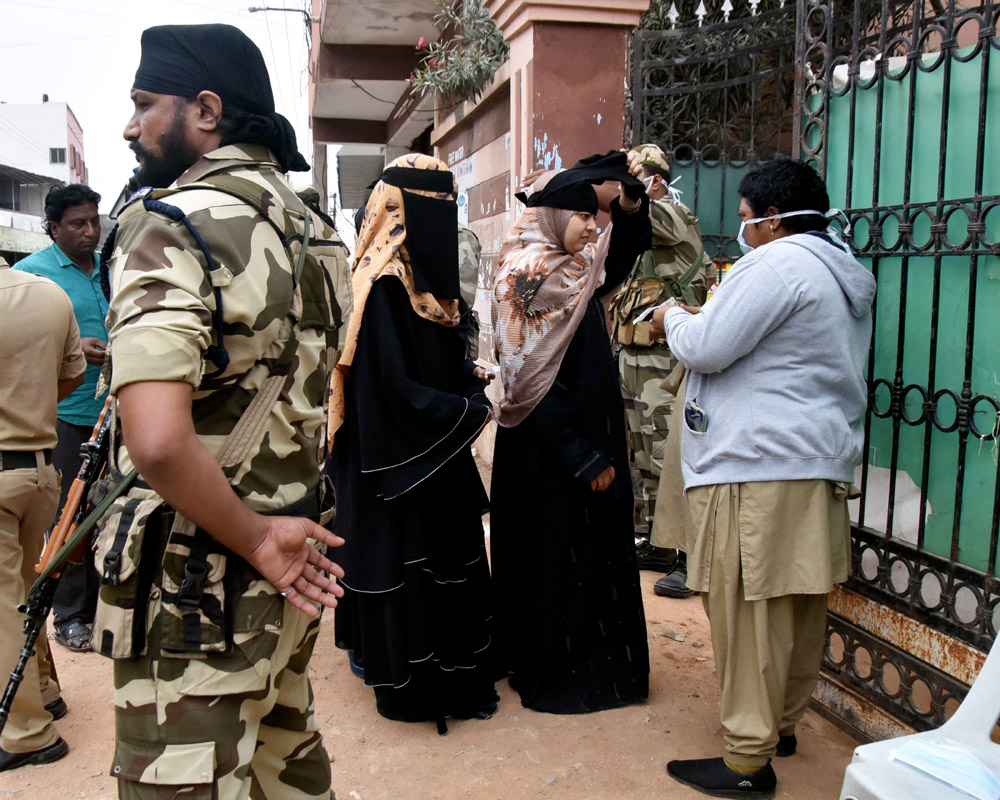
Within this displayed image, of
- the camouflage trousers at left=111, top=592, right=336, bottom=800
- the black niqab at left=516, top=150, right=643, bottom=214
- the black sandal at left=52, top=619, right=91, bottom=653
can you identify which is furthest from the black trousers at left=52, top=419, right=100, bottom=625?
the camouflage trousers at left=111, top=592, right=336, bottom=800

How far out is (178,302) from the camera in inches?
55.6

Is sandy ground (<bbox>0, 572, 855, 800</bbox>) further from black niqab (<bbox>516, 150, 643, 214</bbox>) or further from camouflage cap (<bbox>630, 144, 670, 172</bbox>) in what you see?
camouflage cap (<bbox>630, 144, 670, 172</bbox>)

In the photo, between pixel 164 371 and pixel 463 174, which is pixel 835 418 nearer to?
pixel 164 371

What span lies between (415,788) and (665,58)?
4437 mm

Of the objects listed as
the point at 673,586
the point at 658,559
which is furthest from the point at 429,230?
the point at 658,559

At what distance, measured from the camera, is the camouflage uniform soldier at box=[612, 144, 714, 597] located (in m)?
4.34

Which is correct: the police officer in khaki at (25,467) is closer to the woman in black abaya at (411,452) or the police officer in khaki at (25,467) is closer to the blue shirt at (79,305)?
the blue shirt at (79,305)

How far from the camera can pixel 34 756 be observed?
2910mm

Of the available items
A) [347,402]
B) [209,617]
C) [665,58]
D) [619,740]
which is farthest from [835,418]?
[665,58]

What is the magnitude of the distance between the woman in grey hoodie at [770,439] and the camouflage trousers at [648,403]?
6.07 ft

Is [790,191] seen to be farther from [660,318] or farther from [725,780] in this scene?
[725,780]

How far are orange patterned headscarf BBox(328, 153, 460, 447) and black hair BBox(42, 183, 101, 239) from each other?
1.82 metres

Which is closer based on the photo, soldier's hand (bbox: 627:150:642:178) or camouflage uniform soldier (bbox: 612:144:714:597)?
soldier's hand (bbox: 627:150:642:178)

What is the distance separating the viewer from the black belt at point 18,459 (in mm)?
2867
